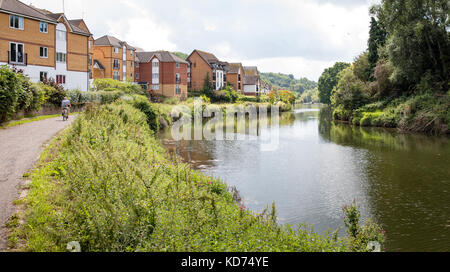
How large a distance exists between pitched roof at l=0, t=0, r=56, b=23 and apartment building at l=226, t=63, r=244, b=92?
62.7 meters

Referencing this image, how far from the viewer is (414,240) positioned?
10.7m

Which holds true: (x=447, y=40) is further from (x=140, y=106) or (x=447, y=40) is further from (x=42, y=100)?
(x=42, y=100)

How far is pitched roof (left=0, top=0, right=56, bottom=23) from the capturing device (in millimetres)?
34969

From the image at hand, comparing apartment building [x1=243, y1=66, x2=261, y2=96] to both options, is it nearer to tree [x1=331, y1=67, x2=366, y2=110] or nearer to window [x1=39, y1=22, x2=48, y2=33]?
tree [x1=331, y1=67, x2=366, y2=110]

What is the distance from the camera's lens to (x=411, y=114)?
3934 centimetres

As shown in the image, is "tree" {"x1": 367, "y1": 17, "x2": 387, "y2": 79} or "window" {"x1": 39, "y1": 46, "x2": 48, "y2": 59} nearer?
"window" {"x1": 39, "y1": 46, "x2": 48, "y2": 59}

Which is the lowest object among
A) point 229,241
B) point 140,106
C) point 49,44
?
point 229,241

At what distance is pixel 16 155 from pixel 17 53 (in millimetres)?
27210

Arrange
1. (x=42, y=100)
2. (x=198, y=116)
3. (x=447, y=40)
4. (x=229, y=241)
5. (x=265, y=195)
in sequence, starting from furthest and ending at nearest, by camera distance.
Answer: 1. (x=198, y=116)
2. (x=447, y=40)
3. (x=42, y=100)
4. (x=265, y=195)
5. (x=229, y=241)

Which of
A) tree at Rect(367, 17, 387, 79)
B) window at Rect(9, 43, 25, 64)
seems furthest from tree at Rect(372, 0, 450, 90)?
window at Rect(9, 43, 25, 64)

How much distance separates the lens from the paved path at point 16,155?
8.75 m
